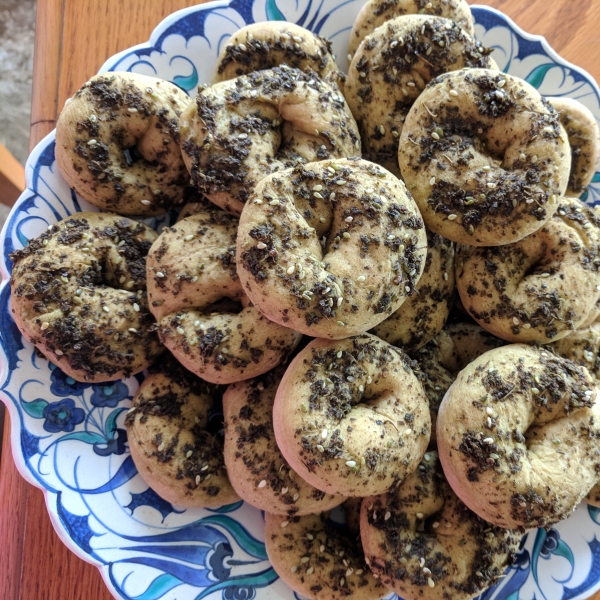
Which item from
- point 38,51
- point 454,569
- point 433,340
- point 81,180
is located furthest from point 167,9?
point 454,569

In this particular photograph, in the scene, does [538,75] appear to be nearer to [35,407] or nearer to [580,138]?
[580,138]

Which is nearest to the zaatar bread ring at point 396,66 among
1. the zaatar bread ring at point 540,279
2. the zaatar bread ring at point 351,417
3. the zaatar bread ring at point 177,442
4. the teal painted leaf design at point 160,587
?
the zaatar bread ring at point 540,279

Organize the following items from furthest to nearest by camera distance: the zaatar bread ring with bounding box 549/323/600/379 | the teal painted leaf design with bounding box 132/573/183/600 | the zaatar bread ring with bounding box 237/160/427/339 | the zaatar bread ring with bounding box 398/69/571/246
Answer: the zaatar bread ring with bounding box 549/323/600/379 < the teal painted leaf design with bounding box 132/573/183/600 < the zaatar bread ring with bounding box 398/69/571/246 < the zaatar bread ring with bounding box 237/160/427/339

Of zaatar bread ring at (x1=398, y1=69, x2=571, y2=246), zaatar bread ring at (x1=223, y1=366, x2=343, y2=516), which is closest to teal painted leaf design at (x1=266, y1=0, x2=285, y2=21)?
zaatar bread ring at (x1=398, y1=69, x2=571, y2=246)

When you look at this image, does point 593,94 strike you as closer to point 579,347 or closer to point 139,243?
point 579,347

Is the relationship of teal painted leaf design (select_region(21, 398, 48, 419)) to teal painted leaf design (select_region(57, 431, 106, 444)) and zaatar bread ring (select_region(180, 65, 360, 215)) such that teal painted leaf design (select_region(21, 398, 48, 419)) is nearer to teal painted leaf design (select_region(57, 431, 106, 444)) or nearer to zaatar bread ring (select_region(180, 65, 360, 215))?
teal painted leaf design (select_region(57, 431, 106, 444))
